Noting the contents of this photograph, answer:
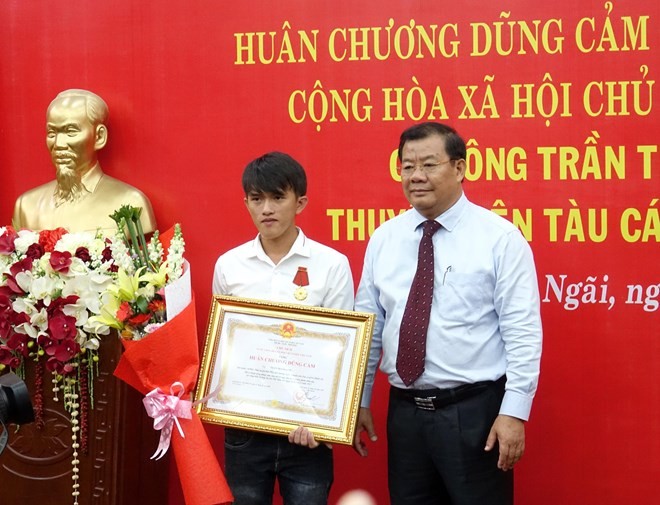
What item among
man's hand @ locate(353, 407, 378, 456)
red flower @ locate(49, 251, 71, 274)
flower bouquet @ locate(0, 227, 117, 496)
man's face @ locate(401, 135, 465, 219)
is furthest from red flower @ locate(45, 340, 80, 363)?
man's face @ locate(401, 135, 465, 219)

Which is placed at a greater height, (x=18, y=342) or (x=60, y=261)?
(x=60, y=261)

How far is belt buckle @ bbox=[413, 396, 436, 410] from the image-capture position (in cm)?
241

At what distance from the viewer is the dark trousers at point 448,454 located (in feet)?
7.76

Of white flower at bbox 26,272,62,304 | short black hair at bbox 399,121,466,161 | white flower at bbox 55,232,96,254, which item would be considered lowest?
white flower at bbox 26,272,62,304

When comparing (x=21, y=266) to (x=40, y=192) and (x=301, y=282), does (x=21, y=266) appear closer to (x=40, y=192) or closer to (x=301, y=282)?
(x=40, y=192)

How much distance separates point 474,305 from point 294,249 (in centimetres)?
57

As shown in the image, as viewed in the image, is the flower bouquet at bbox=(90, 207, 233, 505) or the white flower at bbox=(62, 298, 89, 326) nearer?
the flower bouquet at bbox=(90, 207, 233, 505)

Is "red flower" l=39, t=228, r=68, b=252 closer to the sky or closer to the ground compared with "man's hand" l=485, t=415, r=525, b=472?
closer to the sky

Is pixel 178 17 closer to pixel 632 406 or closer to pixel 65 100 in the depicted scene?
pixel 65 100

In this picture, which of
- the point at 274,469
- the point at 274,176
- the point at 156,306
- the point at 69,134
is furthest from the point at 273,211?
the point at 69,134

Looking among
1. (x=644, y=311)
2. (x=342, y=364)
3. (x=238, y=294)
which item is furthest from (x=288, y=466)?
(x=644, y=311)

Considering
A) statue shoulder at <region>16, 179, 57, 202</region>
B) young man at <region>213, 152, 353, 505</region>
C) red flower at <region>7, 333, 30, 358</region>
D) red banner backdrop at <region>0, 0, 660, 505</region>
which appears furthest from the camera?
statue shoulder at <region>16, 179, 57, 202</region>

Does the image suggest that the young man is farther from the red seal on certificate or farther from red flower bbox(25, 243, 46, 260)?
red flower bbox(25, 243, 46, 260)

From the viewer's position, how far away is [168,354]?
247 cm
